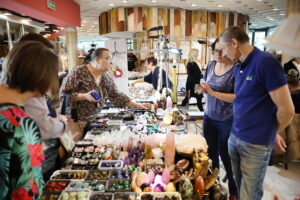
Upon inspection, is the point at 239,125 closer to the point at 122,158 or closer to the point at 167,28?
the point at 122,158

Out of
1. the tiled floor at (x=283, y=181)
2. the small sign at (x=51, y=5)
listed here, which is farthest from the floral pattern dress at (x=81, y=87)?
the small sign at (x=51, y=5)

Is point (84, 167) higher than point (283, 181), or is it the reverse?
point (84, 167)

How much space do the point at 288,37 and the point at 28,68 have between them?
0.98 meters

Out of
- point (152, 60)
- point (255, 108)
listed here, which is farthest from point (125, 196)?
point (152, 60)

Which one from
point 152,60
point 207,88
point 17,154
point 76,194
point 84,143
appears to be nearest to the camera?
point 17,154

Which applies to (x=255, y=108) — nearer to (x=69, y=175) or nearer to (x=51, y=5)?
(x=69, y=175)

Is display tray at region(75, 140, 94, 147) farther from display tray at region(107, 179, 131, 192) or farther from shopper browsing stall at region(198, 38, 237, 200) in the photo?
shopper browsing stall at region(198, 38, 237, 200)

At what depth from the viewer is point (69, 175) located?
5.61ft

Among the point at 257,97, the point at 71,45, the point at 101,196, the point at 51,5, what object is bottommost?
the point at 101,196

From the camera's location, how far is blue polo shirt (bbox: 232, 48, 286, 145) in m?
1.54

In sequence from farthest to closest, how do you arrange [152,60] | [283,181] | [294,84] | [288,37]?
[152,60] → [294,84] → [283,181] → [288,37]

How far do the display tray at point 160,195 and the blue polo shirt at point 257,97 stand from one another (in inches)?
28.6

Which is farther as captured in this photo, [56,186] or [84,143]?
[84,143]

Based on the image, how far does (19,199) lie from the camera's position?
981 mm
